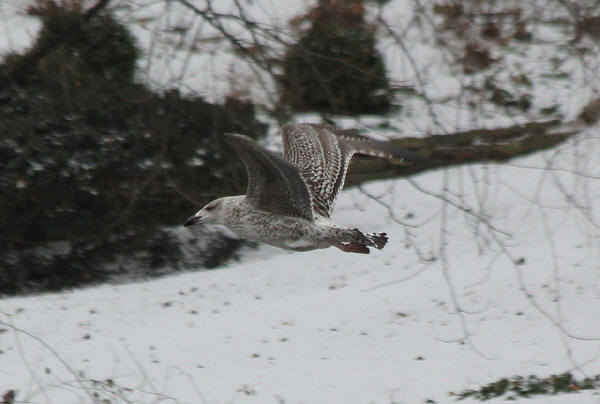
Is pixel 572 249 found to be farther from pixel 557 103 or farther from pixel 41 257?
pixel 41 257

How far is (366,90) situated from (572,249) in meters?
3.35

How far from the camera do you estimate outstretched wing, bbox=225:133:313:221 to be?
461 cm

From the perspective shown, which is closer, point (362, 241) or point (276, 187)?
point (362, 241)

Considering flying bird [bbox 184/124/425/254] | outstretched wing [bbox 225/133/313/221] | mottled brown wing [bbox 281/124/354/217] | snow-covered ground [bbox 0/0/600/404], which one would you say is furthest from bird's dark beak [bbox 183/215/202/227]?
snow-covered ground [bbox 0/0/600/404]

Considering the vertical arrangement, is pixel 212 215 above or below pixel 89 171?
above

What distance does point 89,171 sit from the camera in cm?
837

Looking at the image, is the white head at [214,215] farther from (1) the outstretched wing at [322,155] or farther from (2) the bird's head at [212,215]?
(1) the outstretched wing at [322,155]

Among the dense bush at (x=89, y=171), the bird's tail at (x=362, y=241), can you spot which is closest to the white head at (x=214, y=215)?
the bird's tail at (x=362, y=241)

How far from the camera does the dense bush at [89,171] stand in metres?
8.23

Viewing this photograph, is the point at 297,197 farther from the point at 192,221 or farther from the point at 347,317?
the point at 347,317

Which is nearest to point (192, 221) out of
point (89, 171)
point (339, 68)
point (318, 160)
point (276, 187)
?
point (276, 187)

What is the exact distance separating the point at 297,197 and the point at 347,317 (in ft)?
11.0

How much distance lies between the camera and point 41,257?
8.68 metres

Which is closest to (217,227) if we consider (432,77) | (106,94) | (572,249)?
(106,94)
